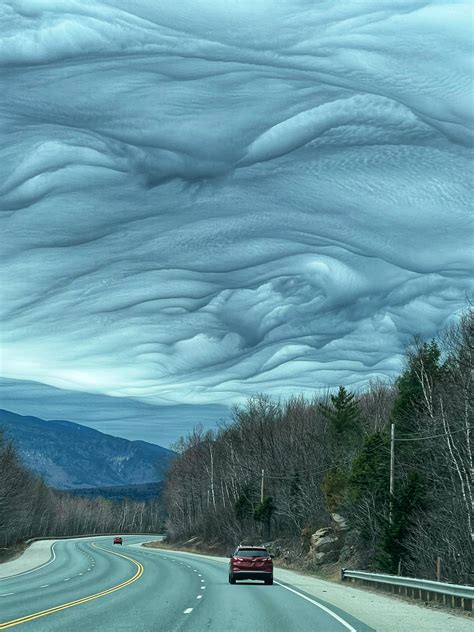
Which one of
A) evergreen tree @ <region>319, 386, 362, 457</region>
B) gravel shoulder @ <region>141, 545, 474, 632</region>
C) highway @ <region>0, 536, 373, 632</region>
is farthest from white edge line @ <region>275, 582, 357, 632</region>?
evergreen tree @ <region>319, 386, 362, 457</region>

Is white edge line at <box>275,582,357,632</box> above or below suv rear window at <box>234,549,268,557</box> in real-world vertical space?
below

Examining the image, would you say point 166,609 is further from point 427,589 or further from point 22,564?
point 22,564

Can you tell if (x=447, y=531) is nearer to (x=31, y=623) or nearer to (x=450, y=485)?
(x=450, y=485)

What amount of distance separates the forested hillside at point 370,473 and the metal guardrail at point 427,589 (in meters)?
1.74

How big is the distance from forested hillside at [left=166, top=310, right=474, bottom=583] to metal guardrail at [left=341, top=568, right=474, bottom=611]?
1.74 m

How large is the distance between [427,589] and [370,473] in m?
25.9

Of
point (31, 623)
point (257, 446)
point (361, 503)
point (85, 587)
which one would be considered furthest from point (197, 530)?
point (31, 623)

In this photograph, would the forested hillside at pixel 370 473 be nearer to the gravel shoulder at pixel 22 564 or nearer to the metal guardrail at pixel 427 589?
the metal guardrail at pixel 427 589

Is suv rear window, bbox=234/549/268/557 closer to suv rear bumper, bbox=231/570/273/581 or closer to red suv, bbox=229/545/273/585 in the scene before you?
red suv, bbox=229/545/273/585

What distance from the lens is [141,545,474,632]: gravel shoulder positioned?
20391 mm

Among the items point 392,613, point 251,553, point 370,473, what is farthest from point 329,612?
point 370,473

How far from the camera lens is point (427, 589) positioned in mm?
28422

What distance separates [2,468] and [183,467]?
50672 millimetres

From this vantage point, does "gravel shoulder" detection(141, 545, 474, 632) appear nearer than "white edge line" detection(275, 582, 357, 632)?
No
